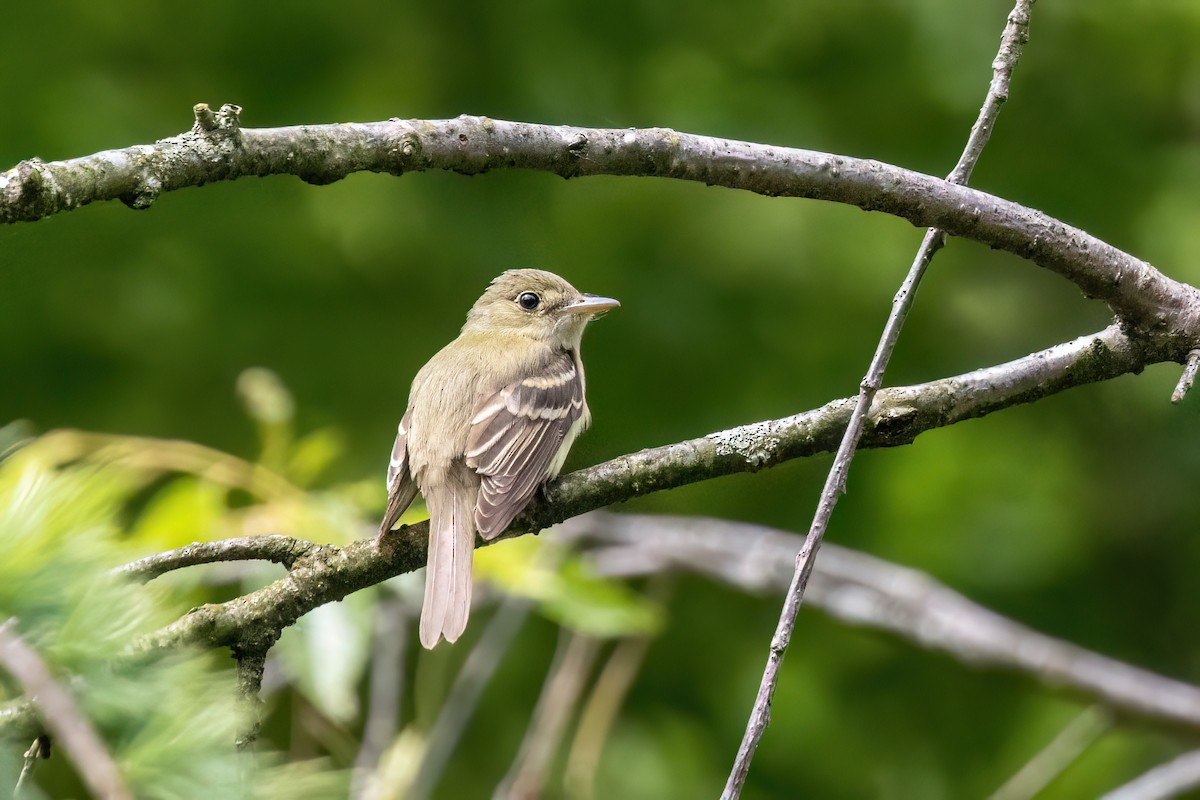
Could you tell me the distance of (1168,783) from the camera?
17.0 feet

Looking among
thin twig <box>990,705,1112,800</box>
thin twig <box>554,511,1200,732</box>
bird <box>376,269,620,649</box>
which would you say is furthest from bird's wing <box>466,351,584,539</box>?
thin twig <box>990,705,1112,800</box>

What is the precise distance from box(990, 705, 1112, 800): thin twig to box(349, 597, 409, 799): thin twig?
2.72 m

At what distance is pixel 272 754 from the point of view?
1.55 metres

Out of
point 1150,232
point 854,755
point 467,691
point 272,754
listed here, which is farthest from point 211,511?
point 1150,232

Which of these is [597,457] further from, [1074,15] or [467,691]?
[1074,15]

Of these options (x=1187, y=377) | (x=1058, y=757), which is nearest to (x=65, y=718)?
(x=1187, y=377)

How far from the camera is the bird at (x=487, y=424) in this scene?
12.9ft

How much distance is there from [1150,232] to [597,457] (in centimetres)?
316

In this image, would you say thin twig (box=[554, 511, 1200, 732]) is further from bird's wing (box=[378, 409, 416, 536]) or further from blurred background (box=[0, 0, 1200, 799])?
bird's wing (box=[378, 409, 416, 536])

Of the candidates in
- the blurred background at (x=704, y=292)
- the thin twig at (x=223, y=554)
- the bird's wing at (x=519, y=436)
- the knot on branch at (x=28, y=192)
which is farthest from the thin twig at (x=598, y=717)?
the knot on branch at (x=28, y=192)

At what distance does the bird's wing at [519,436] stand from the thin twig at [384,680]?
1.03 meters

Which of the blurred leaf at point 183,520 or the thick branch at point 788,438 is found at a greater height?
the thick branch at point 788,438

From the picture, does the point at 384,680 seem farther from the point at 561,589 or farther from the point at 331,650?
the point at 331,650

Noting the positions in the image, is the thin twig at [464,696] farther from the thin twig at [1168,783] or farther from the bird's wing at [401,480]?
the thin twig at [1168,783]
